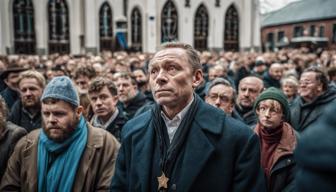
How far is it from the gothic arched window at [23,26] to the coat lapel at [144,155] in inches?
1113

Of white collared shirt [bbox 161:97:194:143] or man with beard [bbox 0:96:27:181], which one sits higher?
white collared shirt [bbox 161:97:194:143]

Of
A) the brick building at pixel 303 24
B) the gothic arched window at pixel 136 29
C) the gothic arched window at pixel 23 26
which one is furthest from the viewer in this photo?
the brick building at pixel 303 24

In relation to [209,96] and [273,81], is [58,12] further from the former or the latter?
[209,96]

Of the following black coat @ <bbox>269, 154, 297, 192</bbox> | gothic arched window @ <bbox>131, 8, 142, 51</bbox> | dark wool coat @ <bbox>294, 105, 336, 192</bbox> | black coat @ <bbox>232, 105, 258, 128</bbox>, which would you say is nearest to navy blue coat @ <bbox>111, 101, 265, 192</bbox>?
black coat @ <bbox>269, 154, 297, 192</bbox>

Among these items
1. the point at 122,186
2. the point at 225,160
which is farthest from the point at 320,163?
the point at 122,186

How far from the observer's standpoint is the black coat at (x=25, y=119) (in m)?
4.51

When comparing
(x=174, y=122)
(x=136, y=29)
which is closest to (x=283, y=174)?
(x=174, y=122)

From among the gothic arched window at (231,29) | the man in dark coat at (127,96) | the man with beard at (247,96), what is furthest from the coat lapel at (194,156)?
the gothic arched window at (231,29)

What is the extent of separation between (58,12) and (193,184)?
1149 inches

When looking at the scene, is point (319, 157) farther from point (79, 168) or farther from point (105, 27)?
point (105, 27)

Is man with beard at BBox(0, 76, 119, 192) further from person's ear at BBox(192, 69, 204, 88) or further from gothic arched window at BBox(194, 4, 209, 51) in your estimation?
gothic arched window at BBox(194, 4, 209, 51)

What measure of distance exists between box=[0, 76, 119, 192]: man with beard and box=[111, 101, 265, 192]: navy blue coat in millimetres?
727

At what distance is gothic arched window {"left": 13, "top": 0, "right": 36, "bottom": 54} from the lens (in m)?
28.1

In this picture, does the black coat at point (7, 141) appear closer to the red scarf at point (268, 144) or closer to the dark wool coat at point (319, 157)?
the red scarf at point (268, 144)
